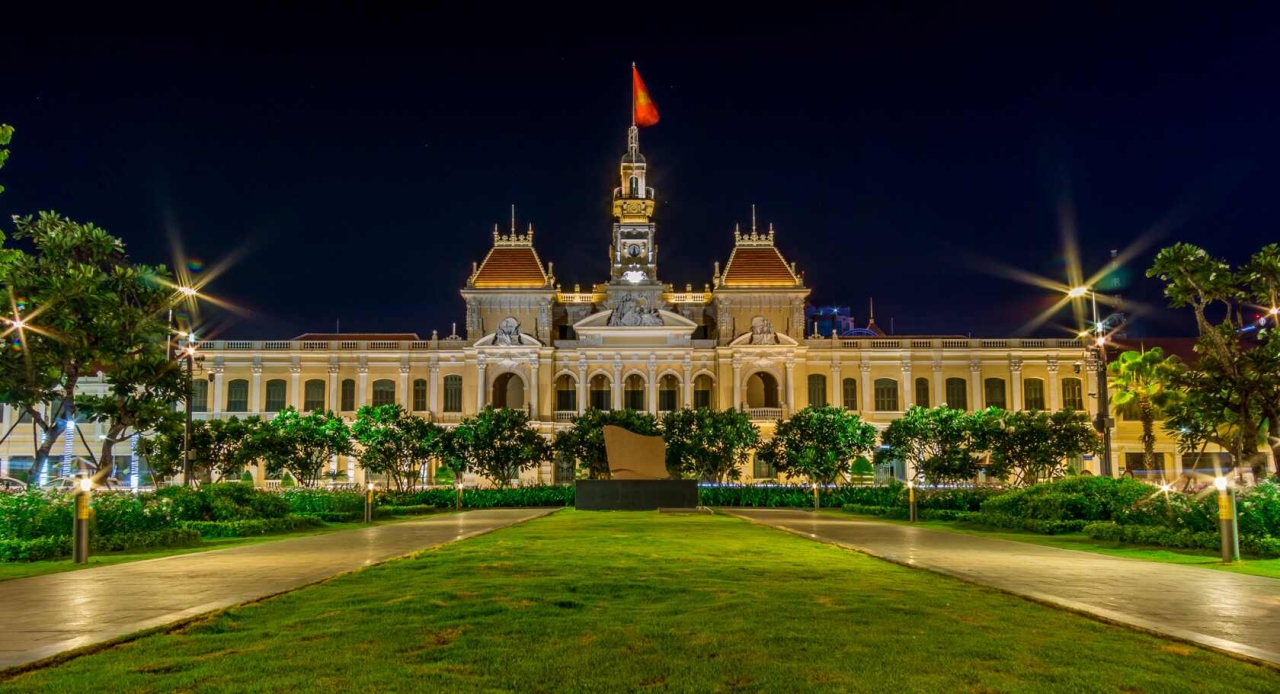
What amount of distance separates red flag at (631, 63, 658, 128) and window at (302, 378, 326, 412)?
2734 centimetres

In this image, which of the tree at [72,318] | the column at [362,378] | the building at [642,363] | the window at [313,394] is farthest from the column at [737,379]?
the tree at [72,318]

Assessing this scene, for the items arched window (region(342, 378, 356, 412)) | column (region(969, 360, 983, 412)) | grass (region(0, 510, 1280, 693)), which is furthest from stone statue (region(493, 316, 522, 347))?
grass (region(0, 510, 1280, 693))

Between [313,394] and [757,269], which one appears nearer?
[313,394]

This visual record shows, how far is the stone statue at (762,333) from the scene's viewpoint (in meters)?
62.9

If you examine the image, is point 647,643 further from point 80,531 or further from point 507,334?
point 507,334

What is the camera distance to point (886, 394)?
65.6m

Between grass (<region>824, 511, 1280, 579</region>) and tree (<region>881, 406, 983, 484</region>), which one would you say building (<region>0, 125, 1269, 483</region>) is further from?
grass (<region>824, 511, 1280, 579</region>)

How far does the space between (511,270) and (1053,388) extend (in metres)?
36.7

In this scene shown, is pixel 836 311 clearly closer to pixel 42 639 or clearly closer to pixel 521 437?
pixel 521 437

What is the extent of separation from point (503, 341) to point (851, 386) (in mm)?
22878

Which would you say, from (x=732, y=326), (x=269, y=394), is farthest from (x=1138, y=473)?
(x=269, y=394)

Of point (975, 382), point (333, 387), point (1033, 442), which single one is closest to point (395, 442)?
point (333, 387)

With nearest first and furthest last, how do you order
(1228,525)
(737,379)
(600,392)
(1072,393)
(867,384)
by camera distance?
(1228,525)
(737,379)
(867,384)
(1072,393)
(600,392)

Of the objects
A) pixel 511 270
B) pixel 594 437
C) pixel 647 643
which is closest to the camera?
pixel 647 643
